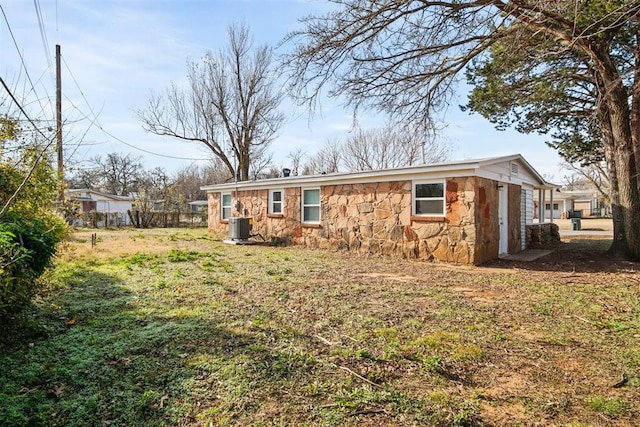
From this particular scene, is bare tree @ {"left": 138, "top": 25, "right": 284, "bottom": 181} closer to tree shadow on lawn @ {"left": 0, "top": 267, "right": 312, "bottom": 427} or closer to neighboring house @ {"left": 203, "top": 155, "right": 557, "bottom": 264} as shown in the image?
neighboring house @ {"left": 203, "top": 155, "right": 557, "bottom": 264}

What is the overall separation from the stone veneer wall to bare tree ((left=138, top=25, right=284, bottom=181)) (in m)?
10.8

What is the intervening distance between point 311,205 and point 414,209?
3.73 metres

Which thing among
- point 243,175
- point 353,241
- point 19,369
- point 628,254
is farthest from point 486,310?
point 243,175

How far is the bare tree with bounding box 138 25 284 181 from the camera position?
20.2 m

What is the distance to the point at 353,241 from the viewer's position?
33.3 feet

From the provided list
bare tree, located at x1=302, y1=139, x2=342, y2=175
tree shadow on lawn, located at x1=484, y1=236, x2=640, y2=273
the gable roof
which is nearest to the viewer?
tree shadow on lawn, located at x1=484, y1=236, x2=640, y2=273

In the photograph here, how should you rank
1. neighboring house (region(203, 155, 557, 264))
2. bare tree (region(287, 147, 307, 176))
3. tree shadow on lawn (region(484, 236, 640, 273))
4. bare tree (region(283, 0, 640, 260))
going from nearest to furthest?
bare tree (region(283, 0, 640, 260)) → tree shadow on lawn (region(484, 236, 640, 273)) → neighboring house (region(203, 155, 557, 264)) → bare tree (region(287, 147, 307, 176))

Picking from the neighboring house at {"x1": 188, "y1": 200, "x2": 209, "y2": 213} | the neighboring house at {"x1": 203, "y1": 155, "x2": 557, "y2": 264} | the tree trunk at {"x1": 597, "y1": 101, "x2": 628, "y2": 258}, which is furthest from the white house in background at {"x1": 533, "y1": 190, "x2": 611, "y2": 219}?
the neighboring house at {"x1": 188, "y1": 200, "x2": 209, "y2": 213}

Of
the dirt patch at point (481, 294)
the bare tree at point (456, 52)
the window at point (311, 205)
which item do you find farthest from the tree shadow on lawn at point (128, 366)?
the window at point (311, 205)

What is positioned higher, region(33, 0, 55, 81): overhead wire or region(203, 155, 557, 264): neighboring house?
region(33, 0, 55, 81): overhead wire

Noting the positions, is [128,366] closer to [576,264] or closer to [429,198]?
[429,198]

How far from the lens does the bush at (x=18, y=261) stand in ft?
9.37

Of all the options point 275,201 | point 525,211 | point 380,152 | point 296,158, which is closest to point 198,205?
point 296,158

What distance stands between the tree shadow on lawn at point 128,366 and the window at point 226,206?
1075cm
